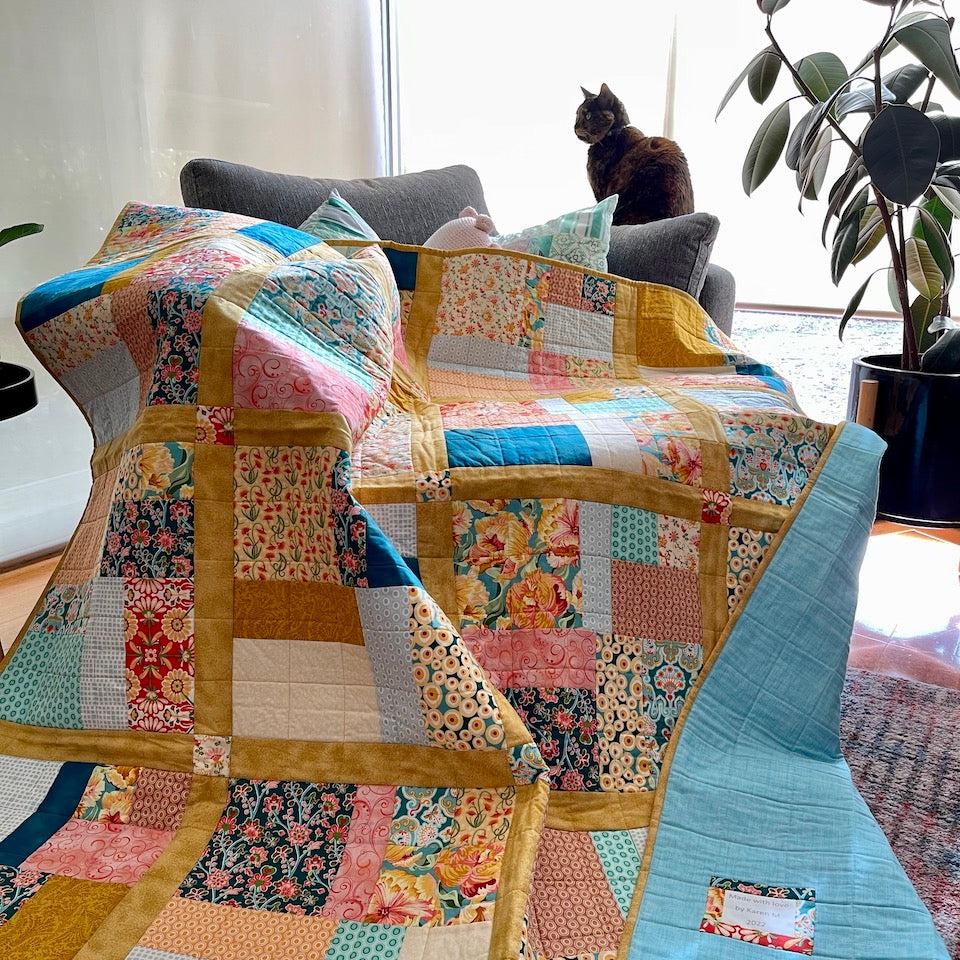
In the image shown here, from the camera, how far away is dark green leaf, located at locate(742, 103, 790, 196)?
235 centimetres

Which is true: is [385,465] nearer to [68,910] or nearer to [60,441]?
[68,910]

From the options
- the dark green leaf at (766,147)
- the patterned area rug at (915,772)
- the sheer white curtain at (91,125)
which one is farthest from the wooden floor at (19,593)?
the dark green leaf at (766,147)

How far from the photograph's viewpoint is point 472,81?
3.61m

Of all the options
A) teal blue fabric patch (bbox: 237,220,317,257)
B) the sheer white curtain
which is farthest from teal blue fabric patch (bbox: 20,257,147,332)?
the sheer white curtain

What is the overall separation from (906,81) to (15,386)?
1983 mm

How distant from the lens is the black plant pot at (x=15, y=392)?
162 centimetres

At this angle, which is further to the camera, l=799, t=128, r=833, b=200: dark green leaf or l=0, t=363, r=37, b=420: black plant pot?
l=799, t=128, r=833, b=200: dark green leaf

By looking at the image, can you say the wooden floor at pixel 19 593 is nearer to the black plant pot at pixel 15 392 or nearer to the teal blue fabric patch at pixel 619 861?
the black plant pot at pixel 15 392

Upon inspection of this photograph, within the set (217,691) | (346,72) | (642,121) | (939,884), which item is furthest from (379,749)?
(346,72)

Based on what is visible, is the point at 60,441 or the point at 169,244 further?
the point at 60,441

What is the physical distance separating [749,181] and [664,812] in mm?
1789

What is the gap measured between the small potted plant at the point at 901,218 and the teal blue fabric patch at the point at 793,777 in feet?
2.73

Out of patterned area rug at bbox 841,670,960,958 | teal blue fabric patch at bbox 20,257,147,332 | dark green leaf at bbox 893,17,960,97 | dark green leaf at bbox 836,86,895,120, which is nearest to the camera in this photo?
patterned area rug at bbox 841,670,960,958

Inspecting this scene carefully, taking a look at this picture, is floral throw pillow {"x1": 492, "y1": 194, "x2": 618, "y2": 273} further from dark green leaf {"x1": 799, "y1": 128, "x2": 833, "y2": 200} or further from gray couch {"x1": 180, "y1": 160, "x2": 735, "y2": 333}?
dark green leaf {"x1": 799, "y1": 128, "x2": 833, "y2": 200}
